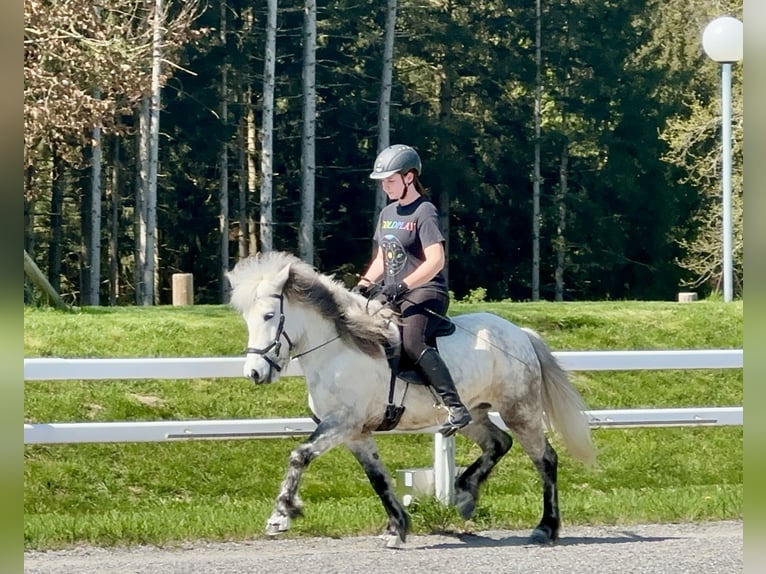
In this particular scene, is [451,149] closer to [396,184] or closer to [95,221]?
[95,221]

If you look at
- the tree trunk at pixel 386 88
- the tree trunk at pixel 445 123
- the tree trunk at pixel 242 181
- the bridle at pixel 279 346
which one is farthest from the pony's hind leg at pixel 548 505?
the tree trunk at pixel 242 181

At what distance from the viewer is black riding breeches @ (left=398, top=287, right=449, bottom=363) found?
7590 millimetres

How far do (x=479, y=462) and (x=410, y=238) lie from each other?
1.63m

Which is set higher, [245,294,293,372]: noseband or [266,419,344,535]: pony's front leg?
[245,294,293,372]: noseband

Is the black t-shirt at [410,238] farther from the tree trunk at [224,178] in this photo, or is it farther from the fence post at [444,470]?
the tree trunk at [224,178]

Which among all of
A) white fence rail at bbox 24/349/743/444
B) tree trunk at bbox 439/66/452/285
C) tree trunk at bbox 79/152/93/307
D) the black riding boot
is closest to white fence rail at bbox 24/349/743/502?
white fence rail at bbox 24/349/743/444

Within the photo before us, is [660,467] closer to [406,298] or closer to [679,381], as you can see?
[679,381]

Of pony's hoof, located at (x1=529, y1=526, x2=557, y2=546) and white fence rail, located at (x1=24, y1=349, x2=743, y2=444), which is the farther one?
white fence rail, located at (x1=24, y1=349, x2=743, y2=444)

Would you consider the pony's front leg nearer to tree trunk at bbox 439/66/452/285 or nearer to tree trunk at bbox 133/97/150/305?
tree trunk at bbox 133/97/150/305

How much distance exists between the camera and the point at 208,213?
1729 inches

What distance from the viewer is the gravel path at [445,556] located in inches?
263

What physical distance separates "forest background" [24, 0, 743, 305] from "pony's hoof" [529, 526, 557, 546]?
32402 mm
